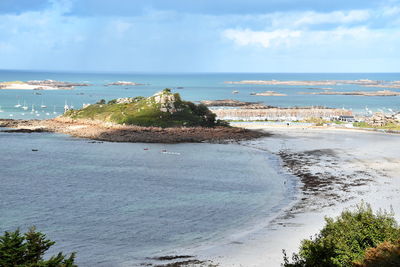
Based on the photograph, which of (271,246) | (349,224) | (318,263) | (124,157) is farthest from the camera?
(124,157)

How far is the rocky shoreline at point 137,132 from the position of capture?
282 feet

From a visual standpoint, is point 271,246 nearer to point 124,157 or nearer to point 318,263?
point 318,263

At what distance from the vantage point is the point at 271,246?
29.8 meters

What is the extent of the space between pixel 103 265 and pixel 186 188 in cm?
2104

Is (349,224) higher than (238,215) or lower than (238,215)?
higher

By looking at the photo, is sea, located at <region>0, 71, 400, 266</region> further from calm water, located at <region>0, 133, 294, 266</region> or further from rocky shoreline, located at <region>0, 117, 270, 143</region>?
rocky shoreline, located at <region>0, 117, 270, 143</region>

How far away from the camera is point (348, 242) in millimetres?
22750

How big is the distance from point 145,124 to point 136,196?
54.5m

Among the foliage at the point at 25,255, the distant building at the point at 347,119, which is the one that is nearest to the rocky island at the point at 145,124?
the distant building at the point at 347,119

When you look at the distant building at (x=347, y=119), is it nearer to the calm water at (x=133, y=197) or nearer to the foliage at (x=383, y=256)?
the calm water at (x=133, y=197)

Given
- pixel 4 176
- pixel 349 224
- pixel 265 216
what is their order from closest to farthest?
pixel 349 224 < pixel 265 216 < pixel 4 176

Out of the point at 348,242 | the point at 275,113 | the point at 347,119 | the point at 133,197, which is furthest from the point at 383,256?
the point at 275,113

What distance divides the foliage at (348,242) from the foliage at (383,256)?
0.68 meters

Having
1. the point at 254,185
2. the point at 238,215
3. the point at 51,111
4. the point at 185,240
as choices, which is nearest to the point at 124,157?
the point at 254,185
